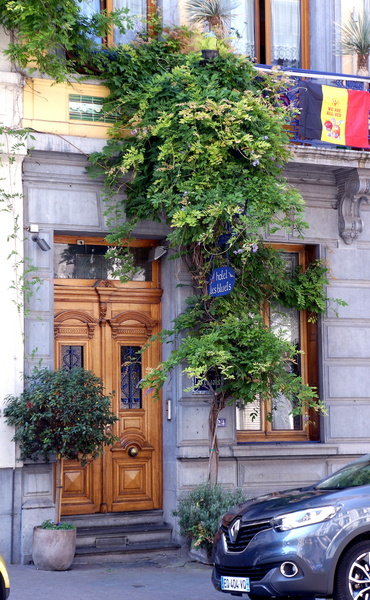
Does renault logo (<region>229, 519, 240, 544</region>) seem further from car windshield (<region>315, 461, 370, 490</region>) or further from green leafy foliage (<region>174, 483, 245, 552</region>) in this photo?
green leafy foliage (<region>174, 483, 245, 552</region>)

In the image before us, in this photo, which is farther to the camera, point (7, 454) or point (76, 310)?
point (76, 310)

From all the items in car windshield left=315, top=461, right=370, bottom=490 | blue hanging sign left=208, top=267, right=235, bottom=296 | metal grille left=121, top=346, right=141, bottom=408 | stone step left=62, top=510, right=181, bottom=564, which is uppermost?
blue hanging sign left=208, top=267, right=235, bottom=296

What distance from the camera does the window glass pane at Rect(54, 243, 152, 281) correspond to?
12.0 metres

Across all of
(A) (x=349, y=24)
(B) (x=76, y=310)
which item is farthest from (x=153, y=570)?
(A) (x=349, y=24)

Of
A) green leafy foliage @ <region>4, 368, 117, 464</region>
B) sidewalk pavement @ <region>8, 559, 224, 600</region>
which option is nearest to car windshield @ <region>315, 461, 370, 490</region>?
sidewalk pavement @ <region>8, 559, 224, 600</region>

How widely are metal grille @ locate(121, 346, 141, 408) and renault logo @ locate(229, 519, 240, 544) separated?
4293 mm

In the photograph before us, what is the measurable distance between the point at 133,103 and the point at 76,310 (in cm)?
292

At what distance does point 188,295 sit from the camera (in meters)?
12.0

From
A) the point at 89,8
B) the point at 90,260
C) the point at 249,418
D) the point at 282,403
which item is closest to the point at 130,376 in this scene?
the point at 90,260

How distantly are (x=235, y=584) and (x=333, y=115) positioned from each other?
23.9 feet

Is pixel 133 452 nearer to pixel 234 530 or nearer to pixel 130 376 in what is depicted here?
pixel 130 376

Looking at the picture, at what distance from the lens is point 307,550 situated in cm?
723

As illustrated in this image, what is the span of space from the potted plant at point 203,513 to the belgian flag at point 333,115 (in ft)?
16.9

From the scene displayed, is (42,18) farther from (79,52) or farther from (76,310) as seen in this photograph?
(76,310)
